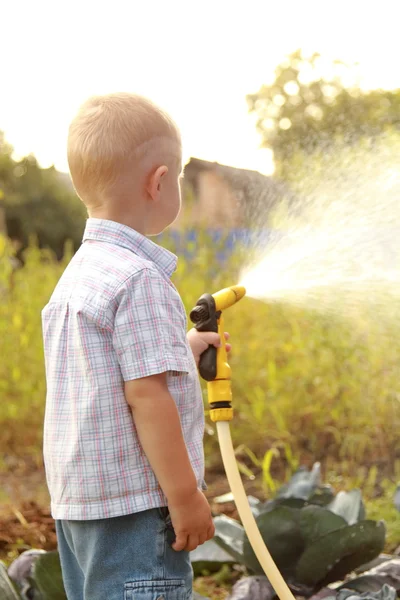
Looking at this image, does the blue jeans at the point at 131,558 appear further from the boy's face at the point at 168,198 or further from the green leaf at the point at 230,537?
the green leaf at the point at 230,537

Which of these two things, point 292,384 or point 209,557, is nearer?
point 209,557

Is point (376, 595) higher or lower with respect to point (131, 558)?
lower

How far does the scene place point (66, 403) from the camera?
1555 millimetres

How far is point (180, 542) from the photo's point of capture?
150cm

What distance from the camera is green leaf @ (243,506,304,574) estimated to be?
2102mm

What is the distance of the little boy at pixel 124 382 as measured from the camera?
57.6 inches

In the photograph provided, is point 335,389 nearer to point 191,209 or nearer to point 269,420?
point 269,420

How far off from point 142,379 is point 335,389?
2008mm

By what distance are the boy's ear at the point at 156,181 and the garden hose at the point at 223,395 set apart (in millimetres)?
218

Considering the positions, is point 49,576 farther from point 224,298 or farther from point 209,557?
point 224,298

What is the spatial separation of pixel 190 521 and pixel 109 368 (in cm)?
30

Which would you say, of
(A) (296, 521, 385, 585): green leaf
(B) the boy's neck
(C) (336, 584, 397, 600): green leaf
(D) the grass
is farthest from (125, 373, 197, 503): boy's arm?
(D) the grass

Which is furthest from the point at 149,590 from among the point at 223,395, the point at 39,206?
the point at 39,206

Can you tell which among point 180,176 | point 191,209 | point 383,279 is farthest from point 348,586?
point 191,209
